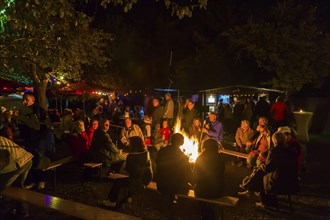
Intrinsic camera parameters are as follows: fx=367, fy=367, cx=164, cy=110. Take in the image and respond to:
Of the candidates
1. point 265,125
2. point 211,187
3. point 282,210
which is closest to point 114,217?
point 211,187

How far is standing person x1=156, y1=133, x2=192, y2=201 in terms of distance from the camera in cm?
609

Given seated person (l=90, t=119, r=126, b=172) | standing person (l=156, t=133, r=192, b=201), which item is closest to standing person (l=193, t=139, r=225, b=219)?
standing person (l=156, t=133, r=192, b=201)

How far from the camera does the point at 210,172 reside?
5.80 metres

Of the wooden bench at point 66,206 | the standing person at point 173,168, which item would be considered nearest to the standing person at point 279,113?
the standing person at point 173,168

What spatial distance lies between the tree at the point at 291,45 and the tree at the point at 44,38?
934cm

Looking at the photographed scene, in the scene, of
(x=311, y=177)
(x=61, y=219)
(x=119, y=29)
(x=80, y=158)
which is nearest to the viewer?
(x=61, y=219)

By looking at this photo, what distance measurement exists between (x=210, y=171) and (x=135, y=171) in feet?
5.25

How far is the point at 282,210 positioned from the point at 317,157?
19.0 feet

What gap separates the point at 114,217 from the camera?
520 cm

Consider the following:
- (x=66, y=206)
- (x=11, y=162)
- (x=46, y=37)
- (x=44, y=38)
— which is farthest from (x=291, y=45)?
(x=11, y=162)

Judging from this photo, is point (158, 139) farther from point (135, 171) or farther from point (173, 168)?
point (173, 168)

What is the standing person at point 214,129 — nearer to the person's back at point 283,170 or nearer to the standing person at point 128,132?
the standing person at point 128,132

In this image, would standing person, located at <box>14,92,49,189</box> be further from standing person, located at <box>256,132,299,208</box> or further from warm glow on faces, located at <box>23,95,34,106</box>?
standing person, located at <box>256,132,299,208</box>

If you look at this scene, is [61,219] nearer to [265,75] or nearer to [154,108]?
[154,108]
